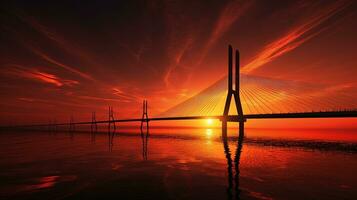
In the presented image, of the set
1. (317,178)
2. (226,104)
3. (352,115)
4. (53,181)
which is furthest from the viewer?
(226,104)

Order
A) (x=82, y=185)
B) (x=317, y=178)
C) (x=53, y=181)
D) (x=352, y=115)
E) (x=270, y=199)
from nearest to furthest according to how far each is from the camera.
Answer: (x=270, y=199)
(x=82, y=185)
(x=53, y=181)
(x=317, y=178)
(x=352, y=115)

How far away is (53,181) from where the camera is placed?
11.9m

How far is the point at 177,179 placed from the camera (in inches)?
489

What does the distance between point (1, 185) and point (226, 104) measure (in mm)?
Result: 52124

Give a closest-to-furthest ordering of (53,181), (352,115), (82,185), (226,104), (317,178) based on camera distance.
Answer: (82,185), (53,181), (317,178), (352,115), (226,104)

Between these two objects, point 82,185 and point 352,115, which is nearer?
point 82,185

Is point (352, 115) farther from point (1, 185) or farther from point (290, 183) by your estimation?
point (1, 185)

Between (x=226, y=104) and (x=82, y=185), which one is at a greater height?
(x=226, y=104)

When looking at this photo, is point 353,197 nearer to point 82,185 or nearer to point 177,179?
point 177,179

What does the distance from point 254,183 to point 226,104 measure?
48707mm

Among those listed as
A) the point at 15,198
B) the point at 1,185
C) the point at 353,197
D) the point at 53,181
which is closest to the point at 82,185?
the point at 53,181

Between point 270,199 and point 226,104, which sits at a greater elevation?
point 226,104

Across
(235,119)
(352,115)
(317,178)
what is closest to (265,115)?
(235,119)

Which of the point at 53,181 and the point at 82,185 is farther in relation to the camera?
the point at 53,181
